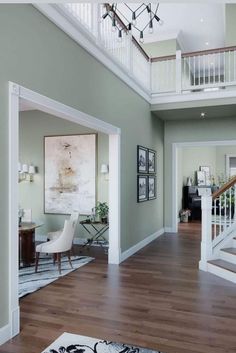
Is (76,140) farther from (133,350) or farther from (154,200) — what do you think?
(133,350)

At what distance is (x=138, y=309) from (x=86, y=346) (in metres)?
0.93

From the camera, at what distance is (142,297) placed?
3793mm

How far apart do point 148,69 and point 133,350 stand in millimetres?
6078

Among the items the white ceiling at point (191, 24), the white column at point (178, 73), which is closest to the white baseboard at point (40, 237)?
the white column at point (178, 73)

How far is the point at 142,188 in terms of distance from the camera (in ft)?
21.7

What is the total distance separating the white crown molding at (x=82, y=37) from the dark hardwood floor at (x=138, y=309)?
3308 millimetres

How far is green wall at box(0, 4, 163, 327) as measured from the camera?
275cm

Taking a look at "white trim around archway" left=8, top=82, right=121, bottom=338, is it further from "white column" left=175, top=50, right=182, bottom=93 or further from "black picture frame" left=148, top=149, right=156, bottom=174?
"white column" left=175, top=50, right=182, bottom=93

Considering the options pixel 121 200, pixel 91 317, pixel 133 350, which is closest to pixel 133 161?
pixel 121 200

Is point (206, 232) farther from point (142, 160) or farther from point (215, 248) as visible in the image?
point (142, 160)

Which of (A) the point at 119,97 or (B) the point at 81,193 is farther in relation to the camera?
(B) the point at 81,193

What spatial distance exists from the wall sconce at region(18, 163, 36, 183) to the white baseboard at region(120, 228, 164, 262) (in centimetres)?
299

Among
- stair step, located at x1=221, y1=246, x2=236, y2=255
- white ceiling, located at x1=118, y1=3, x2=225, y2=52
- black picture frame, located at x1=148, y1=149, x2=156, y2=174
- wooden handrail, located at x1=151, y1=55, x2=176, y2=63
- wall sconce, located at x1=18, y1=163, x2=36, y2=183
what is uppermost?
white ceiling, located at x1=118, y1=3, x2=225, y2=52

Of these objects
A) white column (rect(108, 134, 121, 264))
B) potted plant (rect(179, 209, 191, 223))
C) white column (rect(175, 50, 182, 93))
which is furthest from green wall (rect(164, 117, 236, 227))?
white column (rect(108, 134, 121, 264))
